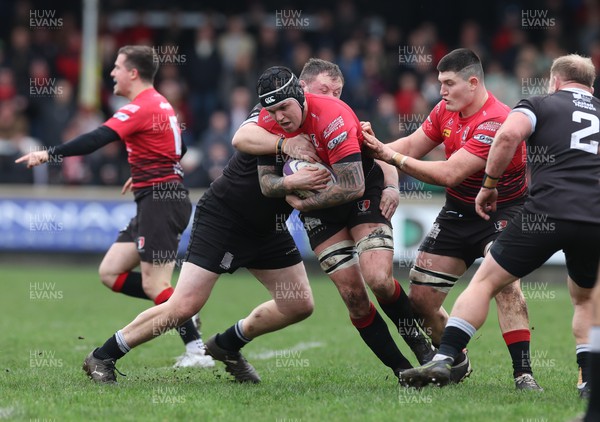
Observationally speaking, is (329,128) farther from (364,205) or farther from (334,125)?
(364,205)

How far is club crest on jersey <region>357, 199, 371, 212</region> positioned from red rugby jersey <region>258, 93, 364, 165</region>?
1.42ft

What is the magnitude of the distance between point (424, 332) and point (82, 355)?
337 centimetres

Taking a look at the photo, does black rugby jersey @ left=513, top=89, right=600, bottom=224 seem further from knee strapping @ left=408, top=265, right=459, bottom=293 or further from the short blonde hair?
knee strapping @ left=408, top=265, right=459, bottom=293

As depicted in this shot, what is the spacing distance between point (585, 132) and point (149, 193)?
408 centimetres

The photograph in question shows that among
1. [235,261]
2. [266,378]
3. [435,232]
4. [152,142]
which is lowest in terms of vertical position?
[266,378]

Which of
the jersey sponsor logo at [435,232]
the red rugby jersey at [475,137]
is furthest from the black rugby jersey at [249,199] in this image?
the red rugby jersey at [475,137]

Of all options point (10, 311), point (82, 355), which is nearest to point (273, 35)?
point (10, 311)

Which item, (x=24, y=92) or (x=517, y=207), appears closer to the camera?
(x=517, y=207)

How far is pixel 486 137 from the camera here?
7293 millimetres

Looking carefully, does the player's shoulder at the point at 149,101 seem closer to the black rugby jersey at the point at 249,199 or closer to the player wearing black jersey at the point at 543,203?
the black rugby jersey at the point at 249,199

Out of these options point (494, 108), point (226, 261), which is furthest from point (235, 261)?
point (494, 108)

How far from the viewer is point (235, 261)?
7629 millimetres

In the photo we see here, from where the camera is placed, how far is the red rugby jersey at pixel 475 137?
7.43 meters

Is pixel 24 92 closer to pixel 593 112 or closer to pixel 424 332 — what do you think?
pixel 424 332
